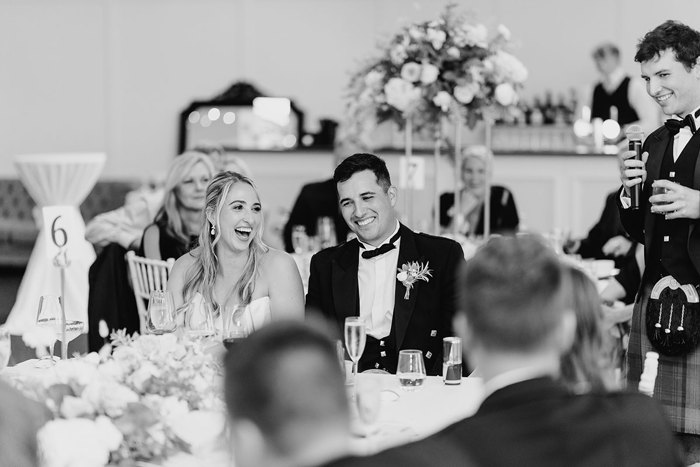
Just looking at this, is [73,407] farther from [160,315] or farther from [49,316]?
[49,316]

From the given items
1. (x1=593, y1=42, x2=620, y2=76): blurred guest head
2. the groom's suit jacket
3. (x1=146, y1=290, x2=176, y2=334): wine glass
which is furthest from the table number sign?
(x1=593, y1=42, x2=620, y2=76): blurred guest head

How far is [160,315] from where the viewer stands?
2963mm

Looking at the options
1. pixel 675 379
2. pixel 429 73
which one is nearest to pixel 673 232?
pixel 675 379

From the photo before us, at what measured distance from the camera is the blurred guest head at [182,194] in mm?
5250

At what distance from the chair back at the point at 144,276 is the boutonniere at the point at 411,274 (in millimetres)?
1513

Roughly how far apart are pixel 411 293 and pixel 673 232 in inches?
37.1

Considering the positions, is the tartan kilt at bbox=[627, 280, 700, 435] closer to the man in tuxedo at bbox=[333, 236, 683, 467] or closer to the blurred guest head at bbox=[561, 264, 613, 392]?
the blurred guest head at bbox=[561, 264, 613, 392]

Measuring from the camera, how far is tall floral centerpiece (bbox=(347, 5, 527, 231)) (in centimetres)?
515

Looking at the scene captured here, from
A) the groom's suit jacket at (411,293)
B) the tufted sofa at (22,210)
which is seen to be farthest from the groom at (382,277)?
the tufted sofa at (22,210)

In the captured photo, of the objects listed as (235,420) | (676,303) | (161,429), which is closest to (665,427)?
(235,420)

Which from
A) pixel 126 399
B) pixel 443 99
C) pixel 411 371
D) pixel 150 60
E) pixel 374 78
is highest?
pixel 150 60

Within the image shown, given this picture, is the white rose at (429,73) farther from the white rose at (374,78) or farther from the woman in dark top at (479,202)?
the woman in dark top at (479,202)

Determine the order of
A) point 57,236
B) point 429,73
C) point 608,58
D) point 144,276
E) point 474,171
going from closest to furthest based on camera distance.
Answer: point 57,236
point 144,276
point 429,73
point 474,171
point 608,58

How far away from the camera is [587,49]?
34.9ft
